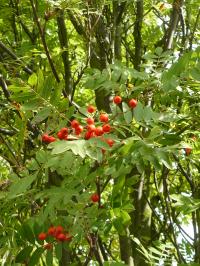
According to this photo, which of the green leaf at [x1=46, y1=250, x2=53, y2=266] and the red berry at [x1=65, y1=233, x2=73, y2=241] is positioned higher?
the red berry at [x1=65, y1=233, x2=73, y2=241]

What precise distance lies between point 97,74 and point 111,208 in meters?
0.71

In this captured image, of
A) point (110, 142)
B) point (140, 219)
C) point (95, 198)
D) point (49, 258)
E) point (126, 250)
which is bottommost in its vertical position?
point (140, 219)

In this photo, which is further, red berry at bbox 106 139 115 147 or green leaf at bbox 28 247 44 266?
green leaf at bbox 28 247 44 266

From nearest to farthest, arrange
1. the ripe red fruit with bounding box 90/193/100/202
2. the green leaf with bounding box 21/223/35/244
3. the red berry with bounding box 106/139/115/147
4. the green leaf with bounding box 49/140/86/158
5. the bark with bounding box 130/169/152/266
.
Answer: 1. the green leaf with bounding box 49/140/86/158
2. the red berry with bounding box 106/139/115/147
3. the ripe red fruit with bounding box 90/193/100/202
4. the green leaf with bounding box 21/223/35/244
5. the bark with bounding box 130/169/152/266

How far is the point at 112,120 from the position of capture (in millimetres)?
1919

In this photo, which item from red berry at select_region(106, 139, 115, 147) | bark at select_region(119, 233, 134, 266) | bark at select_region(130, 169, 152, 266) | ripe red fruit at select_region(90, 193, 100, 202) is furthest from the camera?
bark at select_region(130, 169, 152, 266)

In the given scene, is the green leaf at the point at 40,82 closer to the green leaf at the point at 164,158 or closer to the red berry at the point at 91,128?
the red berry at the point at 91,128

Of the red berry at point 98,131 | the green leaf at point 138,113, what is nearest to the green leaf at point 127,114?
the green leaf at point 138,113

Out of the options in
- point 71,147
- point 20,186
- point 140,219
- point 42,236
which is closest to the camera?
point 71,147

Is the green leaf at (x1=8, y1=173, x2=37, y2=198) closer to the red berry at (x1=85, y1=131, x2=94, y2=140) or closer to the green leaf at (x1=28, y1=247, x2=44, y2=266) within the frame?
the red berry at (x1=85, y1=131, x2=94, y2=140)

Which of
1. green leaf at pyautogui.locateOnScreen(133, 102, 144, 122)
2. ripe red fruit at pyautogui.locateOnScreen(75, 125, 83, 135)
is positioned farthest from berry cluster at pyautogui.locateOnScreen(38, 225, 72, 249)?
green leaf at pyautogui.locateOnScreen(133, 102, 144, 122)

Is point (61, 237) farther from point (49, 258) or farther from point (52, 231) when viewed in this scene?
point (49, 258)

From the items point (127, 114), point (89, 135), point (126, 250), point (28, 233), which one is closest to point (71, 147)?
point (89, 135)

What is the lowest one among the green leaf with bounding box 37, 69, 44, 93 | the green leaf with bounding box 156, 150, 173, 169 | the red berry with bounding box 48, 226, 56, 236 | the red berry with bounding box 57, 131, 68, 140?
the red berry with bounding box 48, 226, 56, 236
